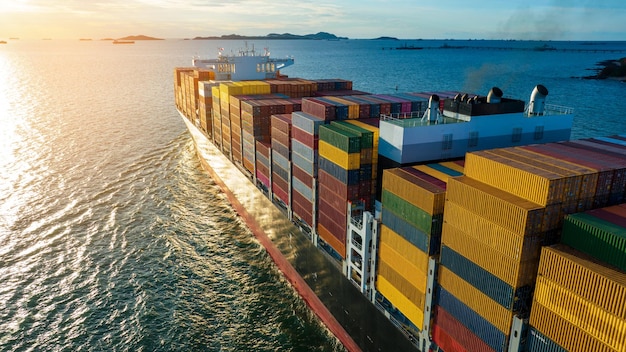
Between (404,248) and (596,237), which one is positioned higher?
(596,237)

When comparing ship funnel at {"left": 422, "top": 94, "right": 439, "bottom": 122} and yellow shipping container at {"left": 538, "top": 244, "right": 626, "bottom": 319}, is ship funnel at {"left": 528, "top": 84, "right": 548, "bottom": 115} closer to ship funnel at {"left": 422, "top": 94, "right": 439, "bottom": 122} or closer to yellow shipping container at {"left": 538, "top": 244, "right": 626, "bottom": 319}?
ship funnel at {"left": 422, "top": 94, "right": 439, "bottom": 122}

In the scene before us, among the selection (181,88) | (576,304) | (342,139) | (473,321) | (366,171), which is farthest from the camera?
(181,88)

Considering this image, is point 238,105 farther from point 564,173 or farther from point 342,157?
point 564,173

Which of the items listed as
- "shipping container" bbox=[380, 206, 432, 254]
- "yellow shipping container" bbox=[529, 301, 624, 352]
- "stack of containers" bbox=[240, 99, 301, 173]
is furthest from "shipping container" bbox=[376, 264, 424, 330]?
"stack of containers" bbox=[240, 99, 301, 173]

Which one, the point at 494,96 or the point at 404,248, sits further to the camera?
the point at 494,96

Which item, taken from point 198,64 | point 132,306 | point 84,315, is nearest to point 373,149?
point 132,306

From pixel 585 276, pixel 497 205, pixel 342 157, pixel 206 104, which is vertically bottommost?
pixel 585 276

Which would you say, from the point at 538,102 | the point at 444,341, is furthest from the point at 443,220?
the point at 538,102

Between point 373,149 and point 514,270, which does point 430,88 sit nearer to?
point 373,149
